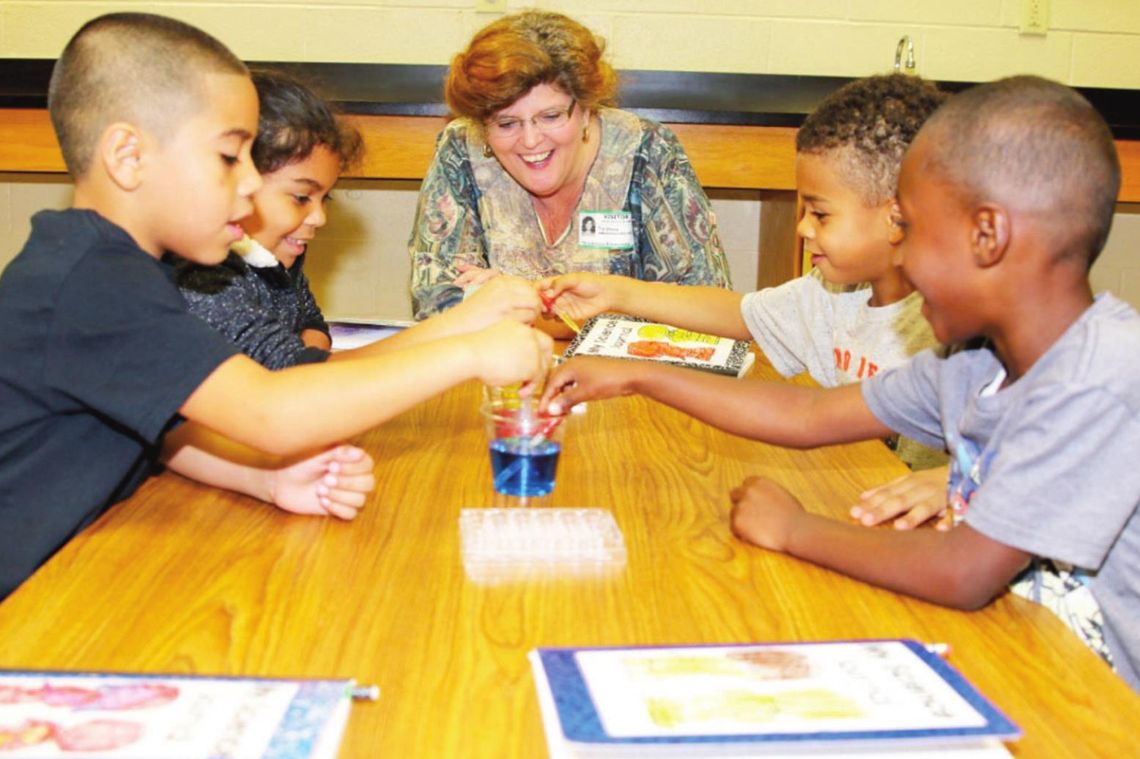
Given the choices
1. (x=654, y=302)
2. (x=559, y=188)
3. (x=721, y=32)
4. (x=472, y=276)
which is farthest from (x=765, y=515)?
(x=721, y=32)

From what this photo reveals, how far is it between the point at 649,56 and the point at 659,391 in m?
2.56

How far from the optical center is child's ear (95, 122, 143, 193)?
1252 mm

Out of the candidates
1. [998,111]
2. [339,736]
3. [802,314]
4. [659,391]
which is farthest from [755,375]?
[339,736]

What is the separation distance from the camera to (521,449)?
1.27 metres

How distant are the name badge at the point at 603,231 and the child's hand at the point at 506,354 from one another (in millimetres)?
1345

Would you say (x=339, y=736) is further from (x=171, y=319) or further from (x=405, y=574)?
(x=171, y=319)

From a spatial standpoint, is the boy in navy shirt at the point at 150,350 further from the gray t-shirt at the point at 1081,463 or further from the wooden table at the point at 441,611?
the gray t-shirt at the point at 1081,463

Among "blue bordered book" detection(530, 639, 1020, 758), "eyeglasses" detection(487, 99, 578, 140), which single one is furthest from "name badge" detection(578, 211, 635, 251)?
"blue bordered book" detection(530, 639, 1020, 758)

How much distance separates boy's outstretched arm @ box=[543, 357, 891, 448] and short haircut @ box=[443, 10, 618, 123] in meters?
1.05

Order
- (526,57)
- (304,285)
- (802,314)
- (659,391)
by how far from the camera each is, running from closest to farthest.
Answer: (659,391), (802,314), (304,285), (526,57)

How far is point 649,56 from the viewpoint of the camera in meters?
3.85

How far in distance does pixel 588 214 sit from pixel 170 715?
6.52ft

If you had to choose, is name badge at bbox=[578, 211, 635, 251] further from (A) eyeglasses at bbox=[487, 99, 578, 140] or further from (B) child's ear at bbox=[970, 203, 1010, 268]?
(B) child's ear at bbox=[970, 203, 1010, 268]

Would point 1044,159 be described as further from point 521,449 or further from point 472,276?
point 472,276
